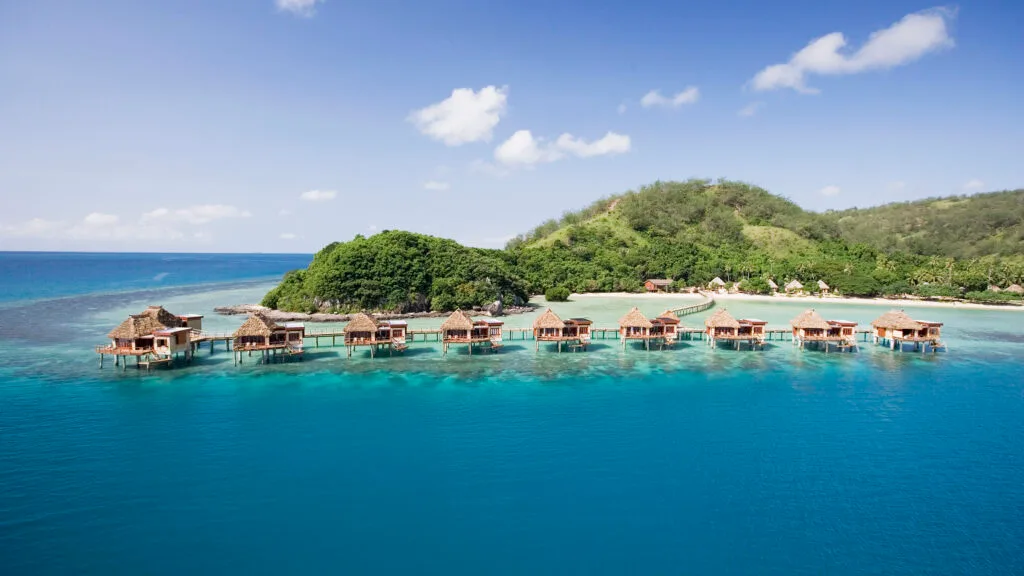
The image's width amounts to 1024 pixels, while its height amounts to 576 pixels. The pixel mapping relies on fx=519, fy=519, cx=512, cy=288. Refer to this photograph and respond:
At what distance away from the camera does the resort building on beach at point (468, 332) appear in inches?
1331

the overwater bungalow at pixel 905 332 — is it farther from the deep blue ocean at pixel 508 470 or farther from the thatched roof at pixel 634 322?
the thatched roof at pixel 634 322

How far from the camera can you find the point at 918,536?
44.8 feet

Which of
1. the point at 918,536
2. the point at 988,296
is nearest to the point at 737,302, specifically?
the point at 988,296

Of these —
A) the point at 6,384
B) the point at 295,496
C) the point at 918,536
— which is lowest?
the point at 918,536

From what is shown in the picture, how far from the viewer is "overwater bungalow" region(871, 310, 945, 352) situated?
116 ft

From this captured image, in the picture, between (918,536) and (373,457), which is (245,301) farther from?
(918,536)

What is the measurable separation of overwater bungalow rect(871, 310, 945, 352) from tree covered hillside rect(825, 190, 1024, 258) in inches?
2840

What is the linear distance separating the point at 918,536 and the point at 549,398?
14150 millimetres

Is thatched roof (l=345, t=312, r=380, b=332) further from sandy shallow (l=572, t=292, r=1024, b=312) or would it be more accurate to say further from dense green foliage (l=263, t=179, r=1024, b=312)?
sandy shallow (l=572, t=292, r=1024, b=312)

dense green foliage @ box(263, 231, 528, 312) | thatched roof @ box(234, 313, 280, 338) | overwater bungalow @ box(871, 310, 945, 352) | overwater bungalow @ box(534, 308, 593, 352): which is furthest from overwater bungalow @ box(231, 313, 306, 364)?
overwater bungalow @ box(871, 310, 945, 352)

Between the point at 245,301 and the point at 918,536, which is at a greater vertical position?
the point at 245,301

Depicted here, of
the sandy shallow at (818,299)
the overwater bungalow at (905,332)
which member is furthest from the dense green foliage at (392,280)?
the overwater bungalow at (905,332)

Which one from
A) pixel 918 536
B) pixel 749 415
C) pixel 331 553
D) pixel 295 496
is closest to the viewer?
pixel 331 553

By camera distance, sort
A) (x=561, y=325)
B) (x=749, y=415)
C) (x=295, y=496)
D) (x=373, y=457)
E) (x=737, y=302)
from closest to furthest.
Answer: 1. (x=295, y=496)
2. (x=373, y=457)
3. (x=749, y=415)
4. (x=561, y=325)
5. (x=737, y=302)
